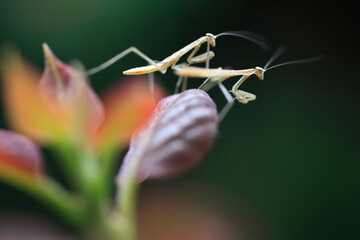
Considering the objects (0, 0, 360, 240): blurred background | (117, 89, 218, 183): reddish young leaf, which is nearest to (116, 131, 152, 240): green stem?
(117, 89, 218, 183): reddish young leaf

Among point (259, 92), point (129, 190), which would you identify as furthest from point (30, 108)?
point (259, 92)

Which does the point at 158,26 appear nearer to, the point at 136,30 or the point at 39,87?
the point at 136,30

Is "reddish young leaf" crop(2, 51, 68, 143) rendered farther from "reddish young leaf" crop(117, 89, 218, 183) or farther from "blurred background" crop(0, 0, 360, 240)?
"blurred background" crop(0, 0, 360, 240)

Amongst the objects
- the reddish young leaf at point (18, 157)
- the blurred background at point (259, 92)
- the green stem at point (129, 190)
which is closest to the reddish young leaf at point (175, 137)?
the green stem at point (129, 190)

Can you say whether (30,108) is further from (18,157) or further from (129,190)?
(129,190)

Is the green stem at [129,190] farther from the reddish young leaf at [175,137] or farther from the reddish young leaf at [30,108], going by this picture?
the reddish young leaf at [30,108]

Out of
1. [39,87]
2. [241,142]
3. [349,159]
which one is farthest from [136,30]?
[39,87]
